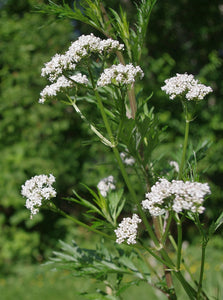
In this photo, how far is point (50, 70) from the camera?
1.08 metres

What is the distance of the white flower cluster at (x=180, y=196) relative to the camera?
79 cm

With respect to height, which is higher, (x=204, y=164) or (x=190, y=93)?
(x=190, y=93)

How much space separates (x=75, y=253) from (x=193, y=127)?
118 inches

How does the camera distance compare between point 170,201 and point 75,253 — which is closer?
point 170,201

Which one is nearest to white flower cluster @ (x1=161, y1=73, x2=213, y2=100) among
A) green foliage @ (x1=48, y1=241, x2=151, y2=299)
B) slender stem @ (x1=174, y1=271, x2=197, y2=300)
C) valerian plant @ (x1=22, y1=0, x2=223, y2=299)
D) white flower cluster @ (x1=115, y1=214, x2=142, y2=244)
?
valerian plant @ (x1=22, y1=0, x2=223, y2=299)

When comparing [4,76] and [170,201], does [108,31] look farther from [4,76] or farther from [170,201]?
[4,76]

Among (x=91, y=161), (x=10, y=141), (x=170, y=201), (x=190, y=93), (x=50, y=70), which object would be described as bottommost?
(x=91, y=161)

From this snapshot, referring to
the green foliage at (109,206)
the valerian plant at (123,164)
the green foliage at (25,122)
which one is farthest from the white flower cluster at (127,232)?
the green foliage at (25,122)

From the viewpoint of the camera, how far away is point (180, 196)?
82cm

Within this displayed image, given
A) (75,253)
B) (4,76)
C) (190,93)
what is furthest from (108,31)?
(4,76)

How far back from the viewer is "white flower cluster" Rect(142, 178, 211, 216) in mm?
788

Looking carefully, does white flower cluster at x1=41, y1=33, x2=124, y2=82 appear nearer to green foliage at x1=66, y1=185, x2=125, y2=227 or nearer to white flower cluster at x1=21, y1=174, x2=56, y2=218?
white flower cluster at x1=21, y1=174, x2=56, y2=218

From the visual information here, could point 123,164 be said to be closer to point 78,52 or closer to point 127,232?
point 127,232

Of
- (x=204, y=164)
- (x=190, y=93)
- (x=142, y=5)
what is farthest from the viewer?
(x=204, y=164)
